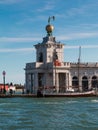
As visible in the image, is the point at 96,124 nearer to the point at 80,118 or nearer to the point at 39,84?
the point at 80,118

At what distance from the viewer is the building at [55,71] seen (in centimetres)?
10406

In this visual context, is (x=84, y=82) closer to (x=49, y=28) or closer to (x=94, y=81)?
(x=94, y=81)

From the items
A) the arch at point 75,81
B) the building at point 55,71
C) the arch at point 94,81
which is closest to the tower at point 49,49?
the building at point 55,71

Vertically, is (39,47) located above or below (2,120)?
above

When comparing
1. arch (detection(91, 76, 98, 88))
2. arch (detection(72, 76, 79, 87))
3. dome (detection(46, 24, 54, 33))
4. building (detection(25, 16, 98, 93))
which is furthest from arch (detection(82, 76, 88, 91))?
dome (detection(46, 24, 54, 33))

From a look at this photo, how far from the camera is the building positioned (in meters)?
104

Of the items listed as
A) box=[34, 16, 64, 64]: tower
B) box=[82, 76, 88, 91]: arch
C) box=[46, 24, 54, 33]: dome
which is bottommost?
box=[82, 76, 88, 91]: arch

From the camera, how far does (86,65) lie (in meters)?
108

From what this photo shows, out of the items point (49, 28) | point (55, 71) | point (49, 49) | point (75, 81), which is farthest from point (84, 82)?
point (49, 28)

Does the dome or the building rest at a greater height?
the dome

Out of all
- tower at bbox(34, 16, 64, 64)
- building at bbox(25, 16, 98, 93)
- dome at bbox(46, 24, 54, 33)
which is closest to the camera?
building at bbox(25, 16, 98, 93)

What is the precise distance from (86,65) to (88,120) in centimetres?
6402

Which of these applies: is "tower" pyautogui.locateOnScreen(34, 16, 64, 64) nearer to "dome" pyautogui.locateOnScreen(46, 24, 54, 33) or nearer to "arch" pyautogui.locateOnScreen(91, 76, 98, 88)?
"dome" pyautogui.locateOnScreen(46, 24, 54, 33)

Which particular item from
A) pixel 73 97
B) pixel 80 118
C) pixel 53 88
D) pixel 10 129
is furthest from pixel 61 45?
pixel 10 129
